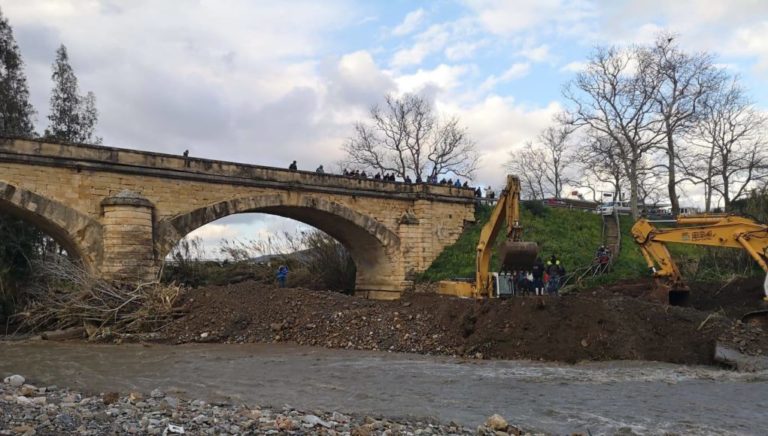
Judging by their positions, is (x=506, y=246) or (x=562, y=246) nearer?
(x=506, y=246)

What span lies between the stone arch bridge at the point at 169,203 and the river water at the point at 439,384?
5053mm

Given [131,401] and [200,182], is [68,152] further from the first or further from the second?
[131,401]

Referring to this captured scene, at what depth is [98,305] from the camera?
18.4 metres

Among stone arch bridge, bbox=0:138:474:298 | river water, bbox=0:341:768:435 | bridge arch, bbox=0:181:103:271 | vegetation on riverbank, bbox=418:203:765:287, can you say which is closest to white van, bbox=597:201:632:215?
vegetation on riverbank, bbox=418:203:765:287

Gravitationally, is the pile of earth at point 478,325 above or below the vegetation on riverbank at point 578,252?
below

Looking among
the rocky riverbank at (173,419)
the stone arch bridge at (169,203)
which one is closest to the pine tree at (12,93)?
the stone arch bridge at (169,203)

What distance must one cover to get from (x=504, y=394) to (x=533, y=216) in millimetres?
23852

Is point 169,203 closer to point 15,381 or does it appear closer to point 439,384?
point 15,381

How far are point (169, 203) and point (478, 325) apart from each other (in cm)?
1182

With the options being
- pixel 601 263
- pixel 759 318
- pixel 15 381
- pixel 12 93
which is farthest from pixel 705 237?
pixel 12 93

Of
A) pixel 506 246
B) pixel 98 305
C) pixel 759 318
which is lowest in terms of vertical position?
pixel 759 318

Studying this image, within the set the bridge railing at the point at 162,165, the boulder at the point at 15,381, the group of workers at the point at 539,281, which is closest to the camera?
the boulder at the point at 15,381

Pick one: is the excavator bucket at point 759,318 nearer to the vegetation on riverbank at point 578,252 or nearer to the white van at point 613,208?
the vegetation on riverbank at point 578,252

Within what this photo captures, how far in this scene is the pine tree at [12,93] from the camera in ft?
93.0
